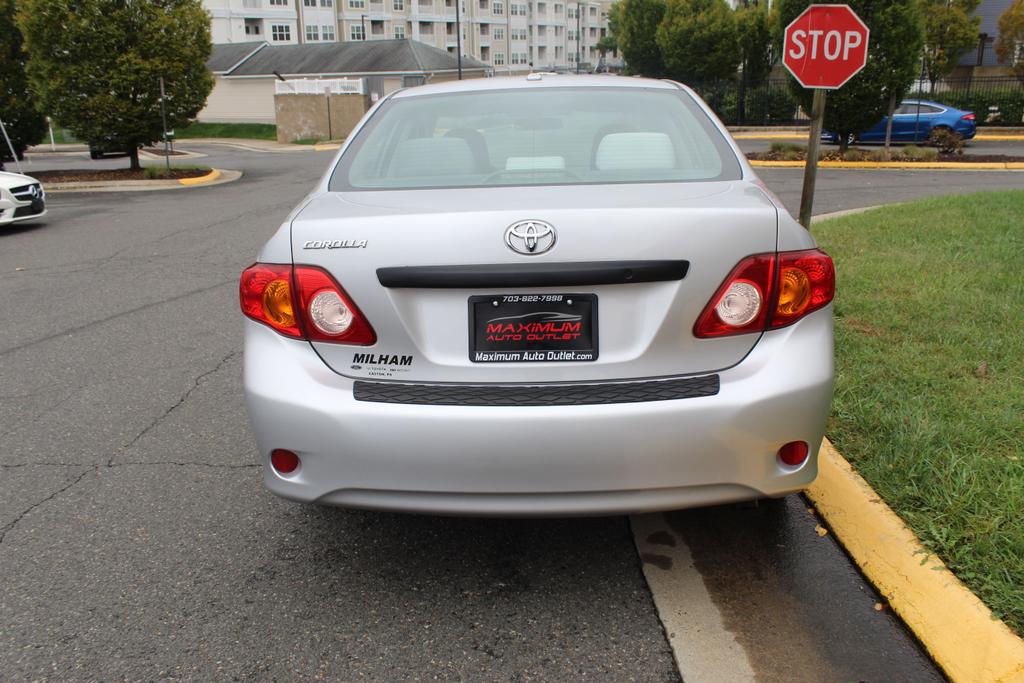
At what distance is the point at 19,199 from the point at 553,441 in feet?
38.5

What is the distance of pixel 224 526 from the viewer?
140 inches

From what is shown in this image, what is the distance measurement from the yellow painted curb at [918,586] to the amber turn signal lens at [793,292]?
955 millimetres

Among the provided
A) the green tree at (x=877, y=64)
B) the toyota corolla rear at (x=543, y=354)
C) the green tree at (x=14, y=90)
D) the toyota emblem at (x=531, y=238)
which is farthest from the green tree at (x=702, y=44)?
the toyota emblem at (x=531, y=238)

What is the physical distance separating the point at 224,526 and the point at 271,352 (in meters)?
1.06

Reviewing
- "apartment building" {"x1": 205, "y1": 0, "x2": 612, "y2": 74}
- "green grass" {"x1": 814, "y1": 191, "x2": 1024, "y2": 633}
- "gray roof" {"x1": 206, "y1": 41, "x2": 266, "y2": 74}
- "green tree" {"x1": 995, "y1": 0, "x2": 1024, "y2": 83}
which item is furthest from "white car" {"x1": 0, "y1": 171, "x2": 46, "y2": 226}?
"apartment building" {"x1": 205, "y1": 0, "x2": 612, "y2": 74}

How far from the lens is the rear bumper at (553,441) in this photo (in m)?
2.58

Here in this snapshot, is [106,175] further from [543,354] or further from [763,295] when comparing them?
[763,295]

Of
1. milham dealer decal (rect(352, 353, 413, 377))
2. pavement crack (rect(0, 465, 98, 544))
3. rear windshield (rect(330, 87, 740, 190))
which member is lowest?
pavement crack (rect(0, 465, 98, 544))

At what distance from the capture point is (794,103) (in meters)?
30.6

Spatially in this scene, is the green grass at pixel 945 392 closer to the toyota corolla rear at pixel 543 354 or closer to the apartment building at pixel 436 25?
the toyota corolla rear at pixel 543 354

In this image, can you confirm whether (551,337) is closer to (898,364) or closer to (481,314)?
(481,314)

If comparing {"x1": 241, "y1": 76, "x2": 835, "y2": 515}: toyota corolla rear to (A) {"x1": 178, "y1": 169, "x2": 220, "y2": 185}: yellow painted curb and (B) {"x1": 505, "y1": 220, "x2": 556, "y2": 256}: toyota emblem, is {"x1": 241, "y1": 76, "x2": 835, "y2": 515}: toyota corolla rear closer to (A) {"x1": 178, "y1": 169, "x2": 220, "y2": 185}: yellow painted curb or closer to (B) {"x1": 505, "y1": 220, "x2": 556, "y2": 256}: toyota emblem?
(B) {"x1": 505, "y1": 220, "x2": 556, "y2": 256}: toyota emblem

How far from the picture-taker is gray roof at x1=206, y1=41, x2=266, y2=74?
211 ft

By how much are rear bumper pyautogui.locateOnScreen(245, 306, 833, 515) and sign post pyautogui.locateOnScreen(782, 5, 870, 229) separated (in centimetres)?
450
